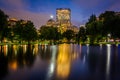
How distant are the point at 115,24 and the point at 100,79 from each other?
76.3 meters

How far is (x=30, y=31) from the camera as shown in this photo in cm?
12825

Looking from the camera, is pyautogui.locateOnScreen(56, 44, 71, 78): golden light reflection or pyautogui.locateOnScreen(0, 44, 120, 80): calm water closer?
pyautogui.locateOnScreen(0, 44, 120, 80): calm water

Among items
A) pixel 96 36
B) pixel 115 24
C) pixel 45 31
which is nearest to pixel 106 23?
pixel 115 24

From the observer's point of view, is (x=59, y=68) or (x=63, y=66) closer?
(x=59, y=68)

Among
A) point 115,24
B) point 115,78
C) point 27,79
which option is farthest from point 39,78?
point 115,24

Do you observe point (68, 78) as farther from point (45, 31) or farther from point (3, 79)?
Answer: point (45, 31)

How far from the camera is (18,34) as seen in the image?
123 m

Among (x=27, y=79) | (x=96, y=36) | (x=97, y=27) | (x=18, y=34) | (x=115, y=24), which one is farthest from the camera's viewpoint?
(x=18, y=34)

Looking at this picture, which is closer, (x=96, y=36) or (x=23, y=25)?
(x=96, y=36)

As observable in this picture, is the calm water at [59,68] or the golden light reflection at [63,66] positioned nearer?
the calm water at [59,68]

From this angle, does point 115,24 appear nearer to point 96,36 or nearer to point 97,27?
point 97,27

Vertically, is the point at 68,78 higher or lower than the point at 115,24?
lower

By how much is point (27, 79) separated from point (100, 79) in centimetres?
411

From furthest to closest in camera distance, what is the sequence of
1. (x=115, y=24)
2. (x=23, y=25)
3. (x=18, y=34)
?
1. (x=23, y=25)
2. (x=18, y=34)
3. (x=115, y=24)
